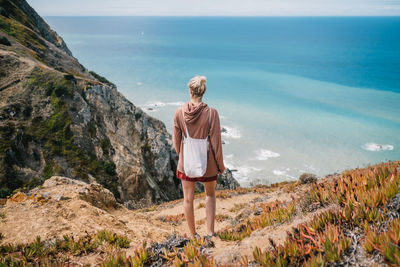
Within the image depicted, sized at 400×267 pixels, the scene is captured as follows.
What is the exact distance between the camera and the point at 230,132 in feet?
188

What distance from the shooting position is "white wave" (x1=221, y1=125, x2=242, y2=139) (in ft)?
183

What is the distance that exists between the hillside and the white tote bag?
4.02ft

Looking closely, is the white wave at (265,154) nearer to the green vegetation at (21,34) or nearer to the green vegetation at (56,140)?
the green vegetation at (56,140)

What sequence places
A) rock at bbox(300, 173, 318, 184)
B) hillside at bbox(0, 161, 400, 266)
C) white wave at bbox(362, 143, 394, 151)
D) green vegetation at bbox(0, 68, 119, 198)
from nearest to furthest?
hillside at bbox(0, 161, 400, 266), rock at bbox(300, 173, 318, 184), green vegetation at bbox(0, 68, 119, 198), white wave at bbox(362, 143, 394, 151)

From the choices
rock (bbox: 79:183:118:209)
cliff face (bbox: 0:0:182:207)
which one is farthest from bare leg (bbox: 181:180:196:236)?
cliff face (bbox: 0:0:182:207)

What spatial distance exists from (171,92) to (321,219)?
268 feet

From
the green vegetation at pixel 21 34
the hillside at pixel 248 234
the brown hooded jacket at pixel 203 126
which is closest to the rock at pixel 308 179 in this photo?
the hillside at pixel 248 234

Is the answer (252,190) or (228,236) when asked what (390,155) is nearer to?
(252,190)

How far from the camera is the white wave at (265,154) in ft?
156

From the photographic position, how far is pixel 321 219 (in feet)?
13.1

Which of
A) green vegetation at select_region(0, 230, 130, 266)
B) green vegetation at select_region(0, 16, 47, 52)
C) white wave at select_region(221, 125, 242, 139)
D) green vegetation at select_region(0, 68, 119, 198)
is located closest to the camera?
green vegetation at select_region(0, 230, 130, 266)

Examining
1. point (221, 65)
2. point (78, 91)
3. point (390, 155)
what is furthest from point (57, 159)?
point (221, 65)

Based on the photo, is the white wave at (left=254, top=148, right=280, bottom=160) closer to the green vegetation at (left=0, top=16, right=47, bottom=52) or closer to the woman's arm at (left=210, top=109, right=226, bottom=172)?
the green vegetation at (left=0, top=16, right=47, bottom=52)

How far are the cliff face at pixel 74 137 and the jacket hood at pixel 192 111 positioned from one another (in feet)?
52.1
